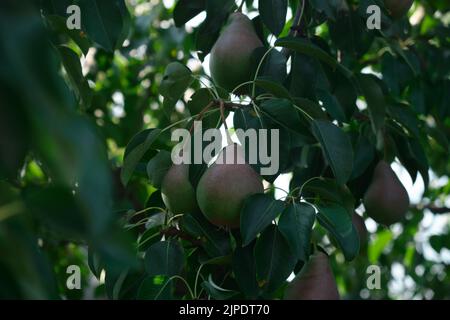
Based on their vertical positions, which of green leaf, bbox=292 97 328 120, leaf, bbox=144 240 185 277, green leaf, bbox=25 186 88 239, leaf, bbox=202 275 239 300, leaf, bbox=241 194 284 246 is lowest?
leaf, bbox=144 240 185 277

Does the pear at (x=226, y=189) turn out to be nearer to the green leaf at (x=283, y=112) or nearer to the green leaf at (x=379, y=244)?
the green leaf at (x=283, y=112)

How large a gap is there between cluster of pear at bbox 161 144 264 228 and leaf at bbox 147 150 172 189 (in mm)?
99

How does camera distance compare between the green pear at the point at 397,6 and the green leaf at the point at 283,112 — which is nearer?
the green leaf at the point at 283,112

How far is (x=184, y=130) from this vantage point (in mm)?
1448

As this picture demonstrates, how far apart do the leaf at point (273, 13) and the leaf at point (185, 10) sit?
8.7 inches

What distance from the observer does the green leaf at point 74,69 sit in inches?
58.8

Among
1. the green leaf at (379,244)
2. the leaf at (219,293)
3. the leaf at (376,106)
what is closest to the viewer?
the leaf at (219,293)

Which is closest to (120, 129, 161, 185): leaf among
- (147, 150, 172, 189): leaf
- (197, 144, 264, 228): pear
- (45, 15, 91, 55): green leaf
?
(147, 150, 172, 189): leaf

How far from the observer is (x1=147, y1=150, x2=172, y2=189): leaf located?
1492 mm

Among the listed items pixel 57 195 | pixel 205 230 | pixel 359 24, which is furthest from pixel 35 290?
pixel 359 24

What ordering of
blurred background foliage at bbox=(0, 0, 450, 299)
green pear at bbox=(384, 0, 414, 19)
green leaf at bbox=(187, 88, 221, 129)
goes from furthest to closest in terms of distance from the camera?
green pear at bbox=(384, 0, 414, 19)
green leaf at bbox=(187, 88, 221, 129)
blurred background foliage at bbox=(0, 0, 450, 299)

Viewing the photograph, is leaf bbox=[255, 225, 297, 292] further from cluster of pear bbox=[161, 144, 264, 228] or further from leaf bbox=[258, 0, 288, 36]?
leaf bbox=[258, 0, 288, 36]

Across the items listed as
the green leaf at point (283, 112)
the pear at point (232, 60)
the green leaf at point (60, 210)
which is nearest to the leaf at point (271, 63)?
the pear at point (232, 60)
